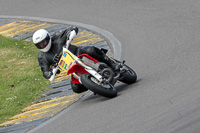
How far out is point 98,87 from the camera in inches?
345

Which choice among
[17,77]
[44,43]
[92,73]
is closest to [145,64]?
[92,73]

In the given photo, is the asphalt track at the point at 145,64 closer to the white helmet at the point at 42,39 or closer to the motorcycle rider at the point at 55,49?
the motorcycle rider at the point at 55,49

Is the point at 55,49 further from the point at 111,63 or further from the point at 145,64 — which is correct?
the point at 145,64

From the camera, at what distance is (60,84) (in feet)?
37.5

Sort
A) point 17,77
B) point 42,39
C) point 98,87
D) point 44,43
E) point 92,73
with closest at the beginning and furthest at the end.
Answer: point 98,87 → point 92,73 → point 42,39 → point 44,43 → point 17,77

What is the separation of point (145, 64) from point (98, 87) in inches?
87.8

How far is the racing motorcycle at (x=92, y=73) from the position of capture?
29.0 feet

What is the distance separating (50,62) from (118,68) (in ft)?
4.62

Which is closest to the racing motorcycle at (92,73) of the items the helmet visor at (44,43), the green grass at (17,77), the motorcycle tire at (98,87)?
the motorcycle tire at (98,87)

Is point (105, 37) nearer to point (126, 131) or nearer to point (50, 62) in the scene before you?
point (50, 62)

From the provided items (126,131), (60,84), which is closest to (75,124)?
(126,131)

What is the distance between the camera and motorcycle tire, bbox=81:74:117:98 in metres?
8.75

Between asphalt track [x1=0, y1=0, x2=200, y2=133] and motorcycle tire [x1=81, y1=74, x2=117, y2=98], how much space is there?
0.49 ft

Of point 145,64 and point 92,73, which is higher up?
point 92,73
